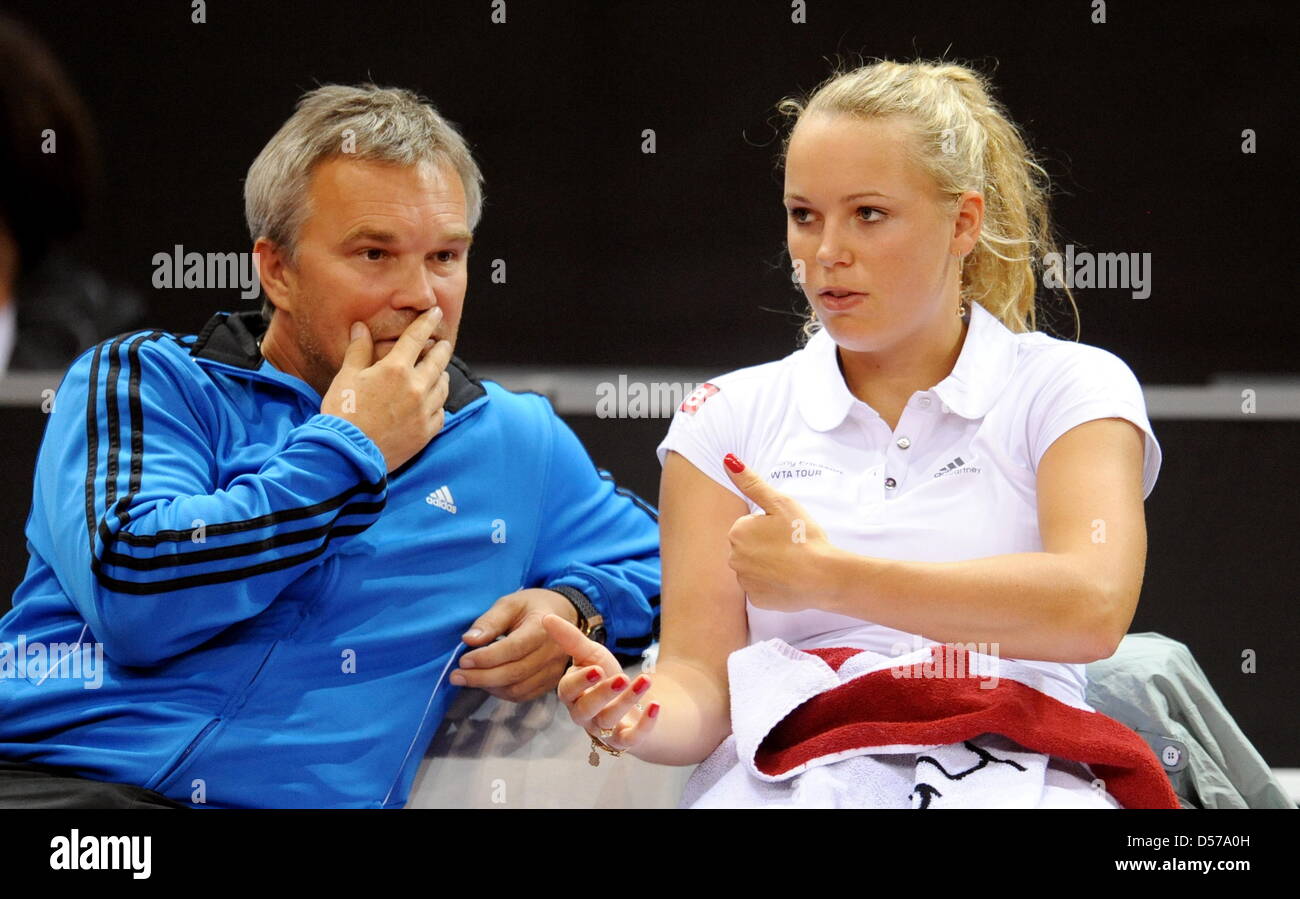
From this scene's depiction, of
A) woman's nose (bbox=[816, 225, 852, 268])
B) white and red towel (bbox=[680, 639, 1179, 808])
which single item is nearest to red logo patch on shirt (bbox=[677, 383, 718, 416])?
woman's nose (bbox=[816, 225, 852, 268])

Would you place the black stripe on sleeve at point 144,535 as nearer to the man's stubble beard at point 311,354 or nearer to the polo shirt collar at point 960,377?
the man's stubble beard at point 311,354

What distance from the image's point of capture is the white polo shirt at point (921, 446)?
1.88 meters

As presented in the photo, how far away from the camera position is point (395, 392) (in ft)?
6.77

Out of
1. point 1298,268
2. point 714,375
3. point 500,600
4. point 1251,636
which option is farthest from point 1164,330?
point 500,600

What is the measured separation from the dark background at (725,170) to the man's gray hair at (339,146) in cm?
16

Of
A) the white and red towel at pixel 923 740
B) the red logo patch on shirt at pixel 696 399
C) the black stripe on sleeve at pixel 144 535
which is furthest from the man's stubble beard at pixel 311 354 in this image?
the white and red towel at pixel 923 740

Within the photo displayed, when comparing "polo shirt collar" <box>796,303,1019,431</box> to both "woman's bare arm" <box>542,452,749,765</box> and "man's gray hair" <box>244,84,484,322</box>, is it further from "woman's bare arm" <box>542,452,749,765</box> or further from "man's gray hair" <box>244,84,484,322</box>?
"man's gray hair" <box>244,84,484,322</box>

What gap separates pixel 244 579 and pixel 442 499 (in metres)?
0.37

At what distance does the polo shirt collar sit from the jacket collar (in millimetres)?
539

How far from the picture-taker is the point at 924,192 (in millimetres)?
1939

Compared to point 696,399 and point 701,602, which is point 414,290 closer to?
point 696,399

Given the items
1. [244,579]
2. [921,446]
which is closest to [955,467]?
[921,446]

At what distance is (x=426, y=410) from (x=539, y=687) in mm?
453

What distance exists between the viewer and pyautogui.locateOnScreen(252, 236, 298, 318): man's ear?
222 cm
